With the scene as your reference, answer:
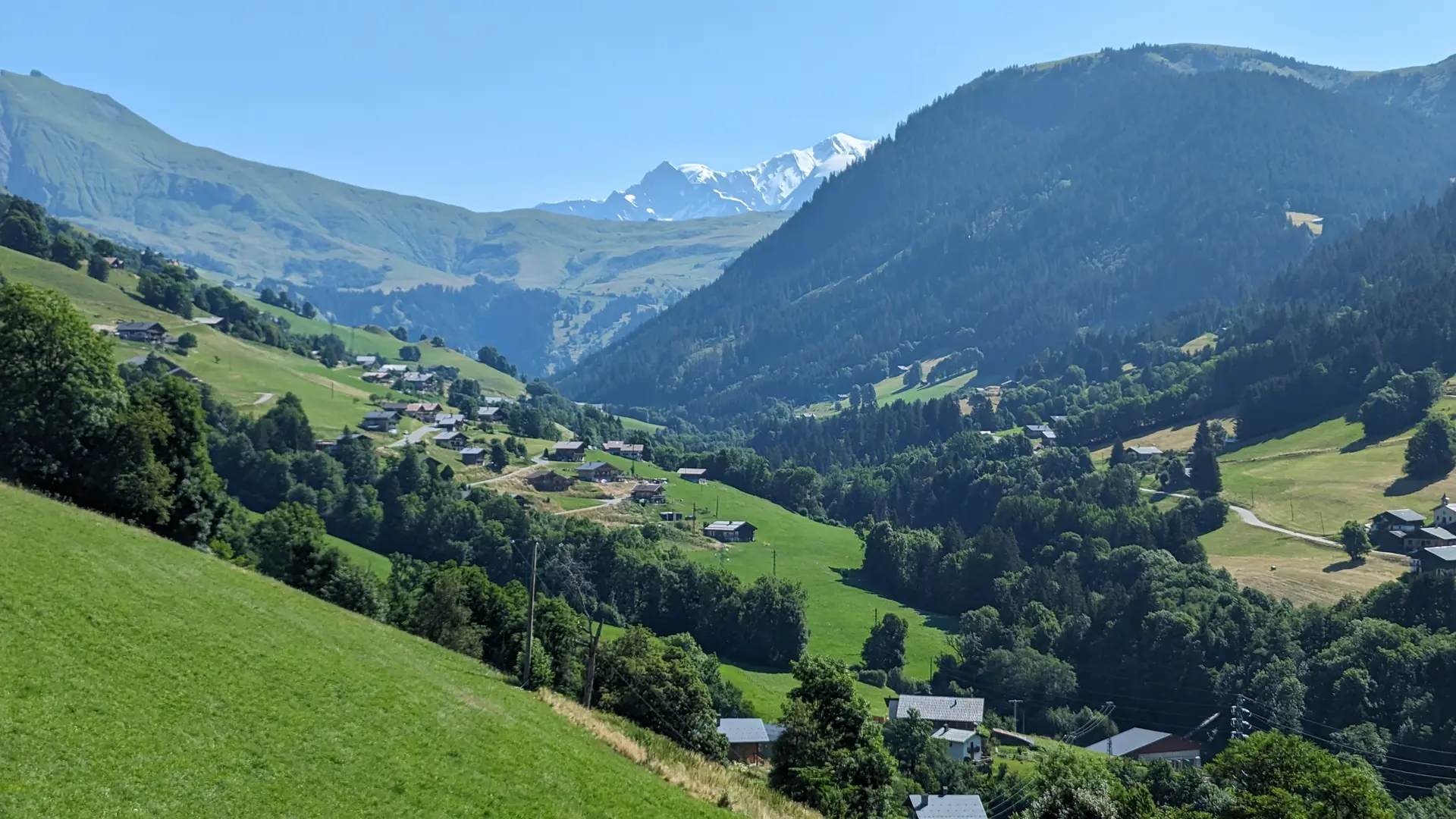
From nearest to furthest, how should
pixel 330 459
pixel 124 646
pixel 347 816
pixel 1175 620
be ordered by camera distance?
pixel 347 816
pixel 124 646
pixel 1175 620
pixel 330 459

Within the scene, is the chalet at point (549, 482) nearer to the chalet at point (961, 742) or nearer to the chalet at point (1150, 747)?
the chalet at point (961, 742)

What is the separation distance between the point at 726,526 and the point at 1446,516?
352ft

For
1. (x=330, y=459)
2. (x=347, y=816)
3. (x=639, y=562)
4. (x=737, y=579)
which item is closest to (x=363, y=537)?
(x=330, y=459)

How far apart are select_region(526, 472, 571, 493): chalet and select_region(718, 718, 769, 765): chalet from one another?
101 metres

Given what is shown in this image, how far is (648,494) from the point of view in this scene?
640 feet

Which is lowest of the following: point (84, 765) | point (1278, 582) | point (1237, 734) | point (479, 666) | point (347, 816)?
point (1237, 734)

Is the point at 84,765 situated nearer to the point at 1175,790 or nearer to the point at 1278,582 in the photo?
the point at 1175,790

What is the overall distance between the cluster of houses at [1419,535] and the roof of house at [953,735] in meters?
65.6

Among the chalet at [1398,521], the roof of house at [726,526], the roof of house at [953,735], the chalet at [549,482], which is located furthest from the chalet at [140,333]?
the chalet at [1398,521]

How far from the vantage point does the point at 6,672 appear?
26.0 m

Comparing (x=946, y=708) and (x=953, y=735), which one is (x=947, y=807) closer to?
(x=953, y=735)

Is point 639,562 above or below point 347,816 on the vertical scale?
below

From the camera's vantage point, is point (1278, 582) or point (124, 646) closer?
point (124, 646)

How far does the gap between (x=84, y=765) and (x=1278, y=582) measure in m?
141
